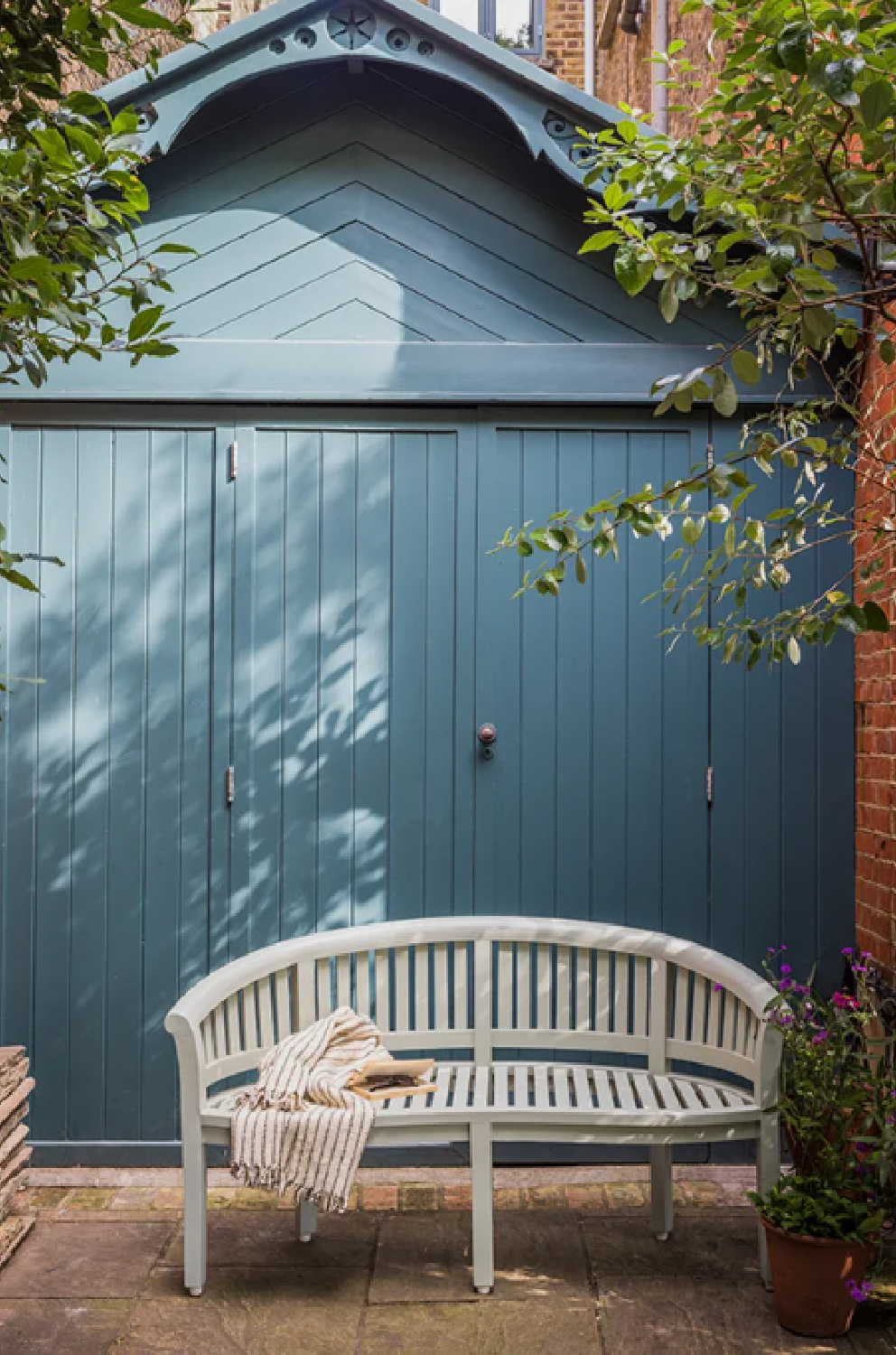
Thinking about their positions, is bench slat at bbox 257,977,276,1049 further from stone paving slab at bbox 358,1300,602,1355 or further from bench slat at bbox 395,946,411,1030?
stone paving slab at bbox 358,1300,602,1355

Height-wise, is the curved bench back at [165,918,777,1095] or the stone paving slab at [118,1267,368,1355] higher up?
the curved bench back at [165,918,777,1095]

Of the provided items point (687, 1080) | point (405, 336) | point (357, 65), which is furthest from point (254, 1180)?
point (357, 65)

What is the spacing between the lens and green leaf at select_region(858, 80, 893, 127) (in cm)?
168

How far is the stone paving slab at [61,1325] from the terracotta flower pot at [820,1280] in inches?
65.5

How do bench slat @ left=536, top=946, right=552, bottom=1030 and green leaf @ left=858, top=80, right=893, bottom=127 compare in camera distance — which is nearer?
green leaf @ left=858, top=80, right=893, bottom=127

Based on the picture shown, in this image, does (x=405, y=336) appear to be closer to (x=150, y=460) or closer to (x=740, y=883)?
(x=150, y=460)

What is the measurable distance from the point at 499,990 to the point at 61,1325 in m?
1.52

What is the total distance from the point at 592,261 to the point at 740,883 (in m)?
2.22

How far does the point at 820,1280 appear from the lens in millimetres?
2934

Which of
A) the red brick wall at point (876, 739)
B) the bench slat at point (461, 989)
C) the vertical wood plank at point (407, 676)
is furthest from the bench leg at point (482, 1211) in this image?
the red brick wall at point (876, 739)

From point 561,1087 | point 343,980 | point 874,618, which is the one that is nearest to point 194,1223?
point 343,980

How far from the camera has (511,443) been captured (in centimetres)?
421

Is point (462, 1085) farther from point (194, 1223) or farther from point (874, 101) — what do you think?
point (874, 101)

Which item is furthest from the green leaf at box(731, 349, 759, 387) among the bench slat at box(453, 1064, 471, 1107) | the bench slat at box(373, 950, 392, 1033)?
the bench slat at box(373, 950, 392, 1033)
